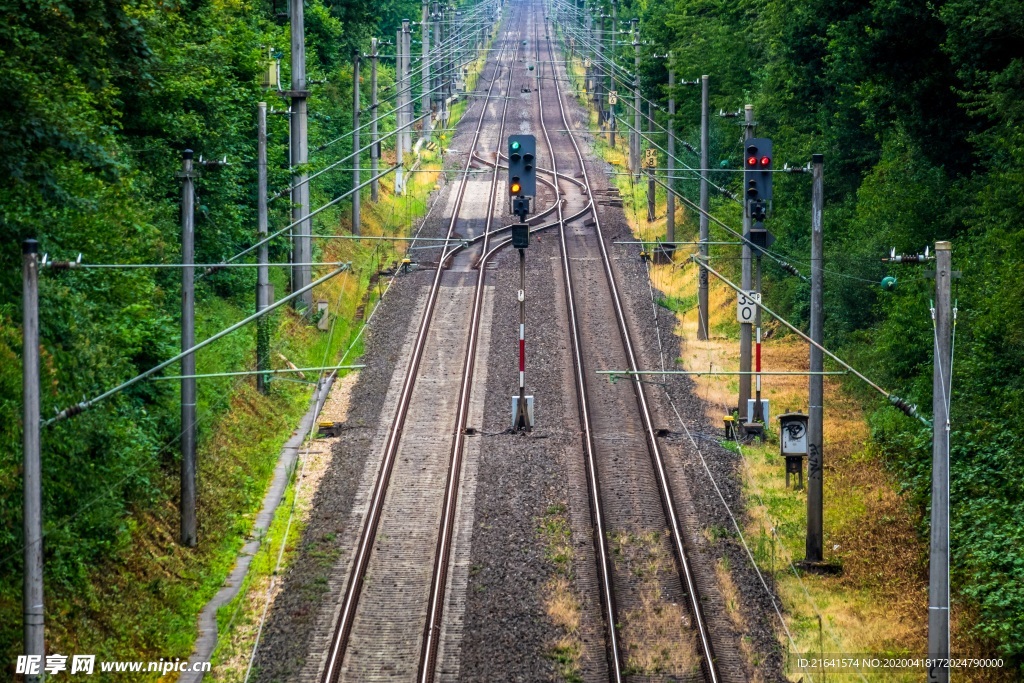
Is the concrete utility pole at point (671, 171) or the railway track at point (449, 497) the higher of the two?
the concrete utility pole at point (671, 171)

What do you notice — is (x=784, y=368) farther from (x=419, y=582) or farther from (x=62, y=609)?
(x=62, y=609)

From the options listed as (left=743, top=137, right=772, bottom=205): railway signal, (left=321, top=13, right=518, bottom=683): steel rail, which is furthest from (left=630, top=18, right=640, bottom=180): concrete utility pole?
(left=743, top=137, right=772, bottom=205): railway signal

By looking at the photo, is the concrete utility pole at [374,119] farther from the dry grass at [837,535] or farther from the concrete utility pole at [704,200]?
the dry grass at [837,535]

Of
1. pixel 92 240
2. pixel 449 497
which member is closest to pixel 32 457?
pixel 92 240

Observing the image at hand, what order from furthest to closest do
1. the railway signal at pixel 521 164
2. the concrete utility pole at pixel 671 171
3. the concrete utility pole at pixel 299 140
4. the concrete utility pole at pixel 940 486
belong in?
1. the concrete utility pole at pixel 671 171
2. the concrete utility pole at pixel 299 140
3. the railway signal at pixel 521 164
4. the concrete utility pole at pixel 940 486

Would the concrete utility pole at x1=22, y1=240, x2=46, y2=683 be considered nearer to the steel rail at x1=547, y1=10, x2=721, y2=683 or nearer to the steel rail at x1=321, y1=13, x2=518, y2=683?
the steel rail at x1=321, y1=13, x2=518, y2=683

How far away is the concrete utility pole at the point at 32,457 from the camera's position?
38.7 ft

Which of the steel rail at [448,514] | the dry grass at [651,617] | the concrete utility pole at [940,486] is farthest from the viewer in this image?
the steel rail at [448,514]

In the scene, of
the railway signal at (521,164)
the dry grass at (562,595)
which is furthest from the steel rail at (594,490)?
the railway signal at (521,164)

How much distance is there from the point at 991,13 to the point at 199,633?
1738 centimetres

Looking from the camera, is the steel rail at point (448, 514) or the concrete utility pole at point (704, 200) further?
the concrete utility pole at point (704, 200)

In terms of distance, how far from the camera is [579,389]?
28547mm

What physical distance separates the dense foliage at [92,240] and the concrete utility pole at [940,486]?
33.2 ft

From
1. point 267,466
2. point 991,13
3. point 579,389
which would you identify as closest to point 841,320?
point 579,389
